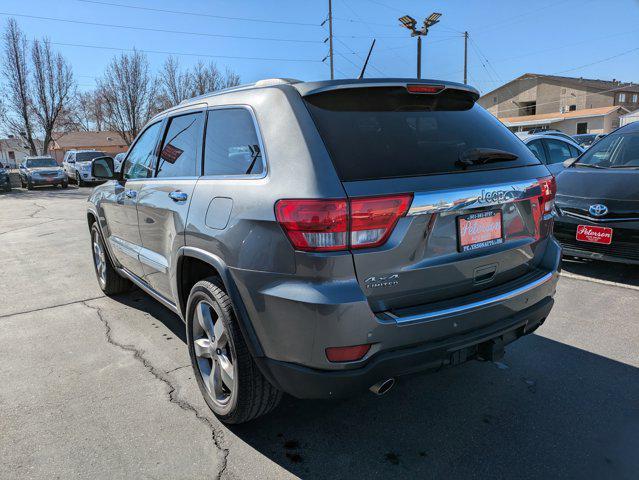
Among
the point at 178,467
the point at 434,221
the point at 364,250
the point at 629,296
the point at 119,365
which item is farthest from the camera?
the point at 629,296

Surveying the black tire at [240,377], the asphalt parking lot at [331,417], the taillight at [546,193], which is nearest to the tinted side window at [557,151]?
the asphalt parking lot at [331,417]

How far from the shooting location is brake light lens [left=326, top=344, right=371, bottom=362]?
208 centimetres

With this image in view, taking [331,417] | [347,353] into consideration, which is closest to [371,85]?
[347,353]

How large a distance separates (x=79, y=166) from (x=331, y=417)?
26099 millimetres

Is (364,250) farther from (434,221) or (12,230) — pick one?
(12,230)

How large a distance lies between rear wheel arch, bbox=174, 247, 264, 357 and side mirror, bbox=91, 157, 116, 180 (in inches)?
75.8

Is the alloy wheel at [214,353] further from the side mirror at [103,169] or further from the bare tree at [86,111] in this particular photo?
the bare tree at [86,111]

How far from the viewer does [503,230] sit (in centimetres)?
252

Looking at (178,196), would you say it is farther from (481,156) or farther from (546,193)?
(546,193)

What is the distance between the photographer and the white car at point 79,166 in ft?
80.9

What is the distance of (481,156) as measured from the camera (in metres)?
2.52

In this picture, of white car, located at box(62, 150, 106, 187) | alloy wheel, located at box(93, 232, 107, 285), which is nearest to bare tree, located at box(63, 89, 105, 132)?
white car, located at box(62, 150, 106, 187)

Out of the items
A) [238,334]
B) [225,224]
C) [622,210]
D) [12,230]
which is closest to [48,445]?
[238,334]

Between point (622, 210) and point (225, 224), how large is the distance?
440 centimetres
